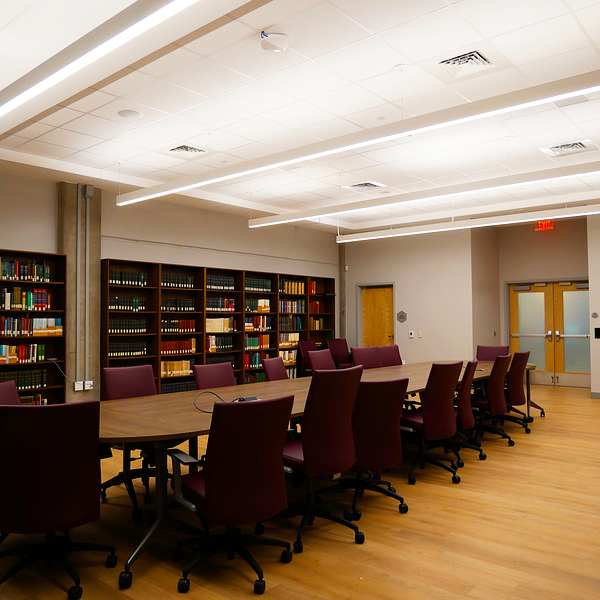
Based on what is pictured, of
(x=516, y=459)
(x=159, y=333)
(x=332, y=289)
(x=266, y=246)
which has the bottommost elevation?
(x=516, y=459)

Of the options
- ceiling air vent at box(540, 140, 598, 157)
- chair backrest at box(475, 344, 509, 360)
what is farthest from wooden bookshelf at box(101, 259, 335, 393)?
ceiling air vent at box(540, 140, 598, 157)

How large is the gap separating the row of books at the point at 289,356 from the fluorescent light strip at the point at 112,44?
6788 mm

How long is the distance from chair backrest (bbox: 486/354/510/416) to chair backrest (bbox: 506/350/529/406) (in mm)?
490

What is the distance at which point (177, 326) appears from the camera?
8.10 m

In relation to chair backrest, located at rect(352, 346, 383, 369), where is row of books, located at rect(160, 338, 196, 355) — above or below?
above

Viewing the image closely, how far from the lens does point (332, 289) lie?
11.1 meters

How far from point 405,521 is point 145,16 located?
10.8 feet

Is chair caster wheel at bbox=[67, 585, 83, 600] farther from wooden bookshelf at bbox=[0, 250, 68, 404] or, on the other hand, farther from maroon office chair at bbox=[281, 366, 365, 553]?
wooden bookshelf at bbox=[0, 250, 68, 404]

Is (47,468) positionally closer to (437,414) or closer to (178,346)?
(437,414)

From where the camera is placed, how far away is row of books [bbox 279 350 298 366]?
9.86 metres

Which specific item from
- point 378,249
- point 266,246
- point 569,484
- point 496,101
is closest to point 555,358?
point 378,249

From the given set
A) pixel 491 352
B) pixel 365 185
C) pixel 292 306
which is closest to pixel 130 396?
pixel 365 185

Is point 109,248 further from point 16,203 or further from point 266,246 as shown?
point 266,246

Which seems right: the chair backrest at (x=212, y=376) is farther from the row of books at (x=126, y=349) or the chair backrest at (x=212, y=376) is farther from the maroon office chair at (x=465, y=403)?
the row of books at (x=126, y=349)
